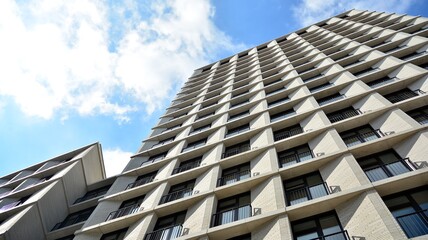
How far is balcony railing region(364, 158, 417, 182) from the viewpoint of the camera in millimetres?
10578

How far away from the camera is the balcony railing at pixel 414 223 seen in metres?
8.20

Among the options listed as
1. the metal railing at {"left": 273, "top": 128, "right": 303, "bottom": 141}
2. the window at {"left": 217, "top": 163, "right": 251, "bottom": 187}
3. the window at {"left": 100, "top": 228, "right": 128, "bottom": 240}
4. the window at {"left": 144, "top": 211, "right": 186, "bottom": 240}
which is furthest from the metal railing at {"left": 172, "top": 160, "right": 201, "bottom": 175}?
the metal railing at {"left": 273, "top": 128, "right": 303, "bottom": 141}

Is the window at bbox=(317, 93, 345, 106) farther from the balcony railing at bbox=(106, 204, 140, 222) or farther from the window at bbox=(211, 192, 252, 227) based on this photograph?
the balcony railing at bbox=(106, 204, 140, 222)

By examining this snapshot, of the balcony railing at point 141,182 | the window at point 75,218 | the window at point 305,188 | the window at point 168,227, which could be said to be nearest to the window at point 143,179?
the balcony railing at point 141,182

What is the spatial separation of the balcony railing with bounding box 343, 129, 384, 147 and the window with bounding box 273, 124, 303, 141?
3111 mm

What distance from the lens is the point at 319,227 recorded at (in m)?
10.1

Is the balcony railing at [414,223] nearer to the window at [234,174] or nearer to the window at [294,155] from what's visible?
the window at [294,155]

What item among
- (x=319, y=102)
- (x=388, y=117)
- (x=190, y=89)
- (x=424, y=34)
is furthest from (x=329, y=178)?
(x=190, y=89)

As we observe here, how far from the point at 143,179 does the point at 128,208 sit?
122 inches

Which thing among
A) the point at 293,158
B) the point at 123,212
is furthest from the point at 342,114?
the point at 123,212

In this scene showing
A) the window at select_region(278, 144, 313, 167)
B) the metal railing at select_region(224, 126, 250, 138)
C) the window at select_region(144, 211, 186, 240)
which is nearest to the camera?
the window at select_region(144, 211, 186, 240)

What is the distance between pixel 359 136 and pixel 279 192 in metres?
5.23

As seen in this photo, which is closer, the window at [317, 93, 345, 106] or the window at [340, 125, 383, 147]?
the window at [340, 125, 383, 147]

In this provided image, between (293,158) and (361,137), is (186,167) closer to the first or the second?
(293,158)
